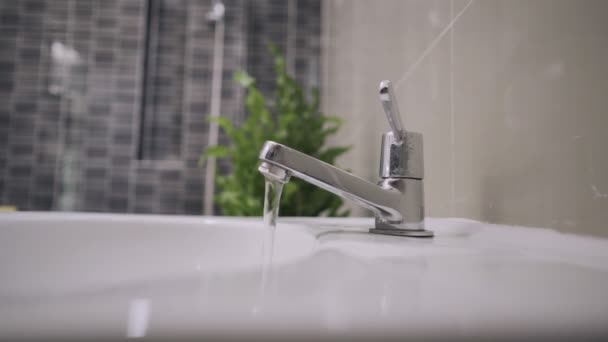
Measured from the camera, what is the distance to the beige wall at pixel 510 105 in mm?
300

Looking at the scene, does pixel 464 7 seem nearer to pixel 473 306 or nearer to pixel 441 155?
pixel 441 155

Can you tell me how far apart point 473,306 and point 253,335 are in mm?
70

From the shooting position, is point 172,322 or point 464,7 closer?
point 172,322

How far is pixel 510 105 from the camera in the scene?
1.29ft

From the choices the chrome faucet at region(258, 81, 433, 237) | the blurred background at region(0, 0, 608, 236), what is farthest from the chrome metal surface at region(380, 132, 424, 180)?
the blurred background at region(0, 0, 608, 236)

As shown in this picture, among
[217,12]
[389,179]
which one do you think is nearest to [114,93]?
[217,12]

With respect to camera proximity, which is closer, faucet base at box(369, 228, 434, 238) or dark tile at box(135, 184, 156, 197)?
faucet base at box(369, 228, 434, 238)

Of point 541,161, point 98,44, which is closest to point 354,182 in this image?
point 541,161

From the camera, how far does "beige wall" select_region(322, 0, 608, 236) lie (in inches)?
11.8

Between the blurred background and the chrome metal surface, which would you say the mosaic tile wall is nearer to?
the blurred background

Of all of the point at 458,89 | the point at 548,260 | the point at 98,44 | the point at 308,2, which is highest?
the point at 308,2

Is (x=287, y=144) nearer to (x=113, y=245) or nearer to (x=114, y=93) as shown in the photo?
(x=113, y=245)

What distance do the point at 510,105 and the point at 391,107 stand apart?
0.11m

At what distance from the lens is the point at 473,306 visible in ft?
0.42
